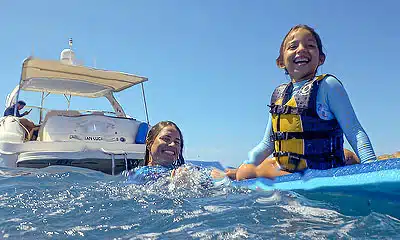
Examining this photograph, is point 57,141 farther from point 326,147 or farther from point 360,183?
point 360,183

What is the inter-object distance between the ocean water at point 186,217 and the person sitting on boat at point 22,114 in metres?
4.62

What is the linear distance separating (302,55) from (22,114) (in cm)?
769

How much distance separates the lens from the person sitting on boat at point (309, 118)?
256 centimetres

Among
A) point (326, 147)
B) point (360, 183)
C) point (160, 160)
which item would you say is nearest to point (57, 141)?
point (160, 160)

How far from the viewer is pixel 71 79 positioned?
8.08 metres

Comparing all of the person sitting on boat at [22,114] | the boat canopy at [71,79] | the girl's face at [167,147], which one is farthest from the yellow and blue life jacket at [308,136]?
the person sitting on boat at [22,114]

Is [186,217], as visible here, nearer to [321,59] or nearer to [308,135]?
[308,135]

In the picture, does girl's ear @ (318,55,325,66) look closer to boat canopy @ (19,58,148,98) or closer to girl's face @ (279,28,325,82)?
girl's face @ (279,28,325,82)

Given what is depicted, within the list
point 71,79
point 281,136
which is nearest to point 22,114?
point 71,79

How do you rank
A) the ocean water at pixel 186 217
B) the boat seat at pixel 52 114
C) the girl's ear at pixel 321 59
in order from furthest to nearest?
1. the boat seat at pixel 52 114
2. the girl's ear at pixel 321 59
3. the ocean water at pixel 186 217

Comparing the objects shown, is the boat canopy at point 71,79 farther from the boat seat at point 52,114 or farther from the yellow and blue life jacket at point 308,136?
the yellow and blue life jacket at point 308,136

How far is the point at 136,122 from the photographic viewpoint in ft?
23.0

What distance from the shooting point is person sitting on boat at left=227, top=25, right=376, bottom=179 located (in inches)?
101

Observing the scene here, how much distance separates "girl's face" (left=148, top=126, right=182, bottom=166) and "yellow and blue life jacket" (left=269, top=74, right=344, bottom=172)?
124cm
